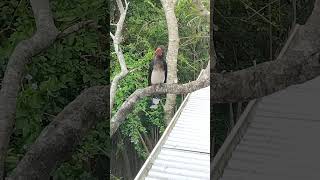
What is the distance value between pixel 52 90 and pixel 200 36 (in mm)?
776

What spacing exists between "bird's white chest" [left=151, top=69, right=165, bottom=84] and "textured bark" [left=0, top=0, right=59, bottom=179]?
0.51 meters

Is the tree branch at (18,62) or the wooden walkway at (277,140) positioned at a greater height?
the tree branch at (18,62)

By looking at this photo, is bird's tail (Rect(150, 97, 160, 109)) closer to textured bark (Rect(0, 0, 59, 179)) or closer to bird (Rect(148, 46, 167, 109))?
bird (Rect(148, 46, 167, 109))

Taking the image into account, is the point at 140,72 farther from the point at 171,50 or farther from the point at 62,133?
the point at 62,133

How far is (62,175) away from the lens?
216 centimetres

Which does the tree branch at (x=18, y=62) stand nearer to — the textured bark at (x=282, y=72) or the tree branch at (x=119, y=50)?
the tree branch at (x=119, y=50)

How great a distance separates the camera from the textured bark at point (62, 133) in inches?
79.7

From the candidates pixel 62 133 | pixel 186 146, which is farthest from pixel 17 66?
pixel 186 146

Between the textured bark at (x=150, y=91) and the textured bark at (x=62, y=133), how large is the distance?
0.43 ft

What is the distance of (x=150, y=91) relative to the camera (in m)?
1.86

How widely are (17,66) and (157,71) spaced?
0.62m

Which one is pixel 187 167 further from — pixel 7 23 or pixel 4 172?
pixel 7 23

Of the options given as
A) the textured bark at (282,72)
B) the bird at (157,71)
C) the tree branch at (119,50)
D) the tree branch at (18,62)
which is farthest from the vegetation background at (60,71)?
the textured bark at (282,72)

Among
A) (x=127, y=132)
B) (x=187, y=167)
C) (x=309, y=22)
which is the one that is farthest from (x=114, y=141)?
(x=309, y=22)
